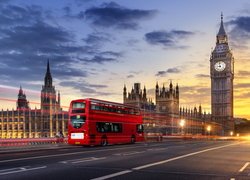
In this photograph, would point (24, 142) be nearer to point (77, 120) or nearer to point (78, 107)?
point (77, 120)

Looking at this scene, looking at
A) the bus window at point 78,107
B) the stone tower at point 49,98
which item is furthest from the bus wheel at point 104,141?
the stone tower at point 49,98

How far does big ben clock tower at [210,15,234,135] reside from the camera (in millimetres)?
158500

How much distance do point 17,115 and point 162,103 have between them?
151 ft

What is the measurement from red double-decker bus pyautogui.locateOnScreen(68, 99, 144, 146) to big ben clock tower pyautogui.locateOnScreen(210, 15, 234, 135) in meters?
123

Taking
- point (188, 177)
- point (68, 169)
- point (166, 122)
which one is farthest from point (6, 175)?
point (166, 122)

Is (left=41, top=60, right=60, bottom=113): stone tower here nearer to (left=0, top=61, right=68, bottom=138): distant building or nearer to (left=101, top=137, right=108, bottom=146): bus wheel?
(left=0, top=61, right=68, bottom=138): distant building

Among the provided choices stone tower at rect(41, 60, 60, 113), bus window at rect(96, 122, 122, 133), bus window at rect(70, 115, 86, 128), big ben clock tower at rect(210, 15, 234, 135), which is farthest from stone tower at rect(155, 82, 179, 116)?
bus window at rect(70, 115, 86, 128)

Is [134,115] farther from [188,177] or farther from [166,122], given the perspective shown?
[166,122]

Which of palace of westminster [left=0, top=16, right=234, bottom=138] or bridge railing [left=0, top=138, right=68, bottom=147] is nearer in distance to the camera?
bridge railing [left=0, top=138, right=68, bottom=147]

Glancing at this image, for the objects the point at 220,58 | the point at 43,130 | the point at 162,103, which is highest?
the point at 220,58

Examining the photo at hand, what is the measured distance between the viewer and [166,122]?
125 metres

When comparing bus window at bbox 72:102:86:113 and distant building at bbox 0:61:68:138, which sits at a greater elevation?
bus window at bbox 72:102:86:113

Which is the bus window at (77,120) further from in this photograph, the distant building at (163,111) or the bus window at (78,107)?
the distant building at (163,111)

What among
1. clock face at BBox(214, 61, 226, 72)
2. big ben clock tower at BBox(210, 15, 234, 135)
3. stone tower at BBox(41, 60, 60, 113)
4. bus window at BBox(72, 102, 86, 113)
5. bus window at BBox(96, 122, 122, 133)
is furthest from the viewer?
clock face at BBox(214, 61, 226, 72)
